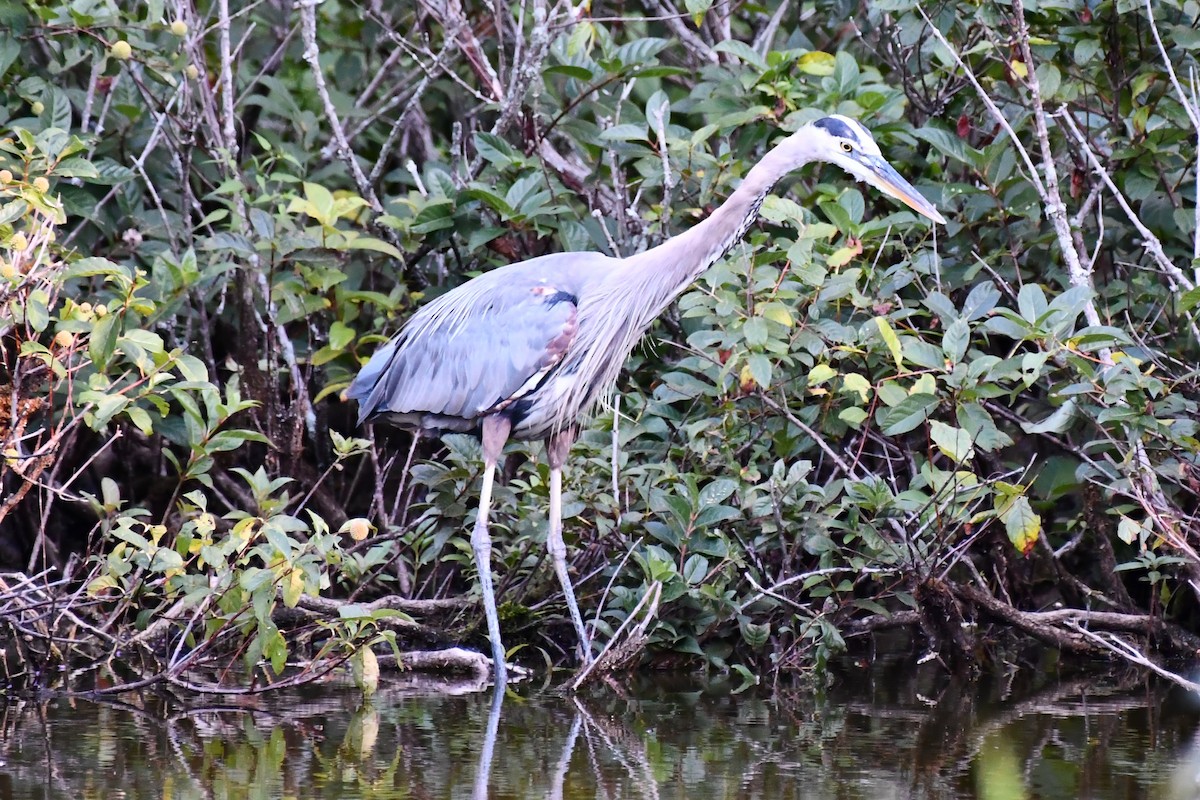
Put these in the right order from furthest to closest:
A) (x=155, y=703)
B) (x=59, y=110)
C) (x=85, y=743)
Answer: (x=59, y=110)
(x=155, y=703)
(x=85, y=743)

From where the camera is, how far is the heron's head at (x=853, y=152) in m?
4.96

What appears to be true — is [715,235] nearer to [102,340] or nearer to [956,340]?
[956,340]

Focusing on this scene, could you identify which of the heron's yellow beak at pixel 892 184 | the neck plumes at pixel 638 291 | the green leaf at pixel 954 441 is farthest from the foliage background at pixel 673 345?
the heron's yellow beak at pixel 892 184

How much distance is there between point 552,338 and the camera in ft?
17.0

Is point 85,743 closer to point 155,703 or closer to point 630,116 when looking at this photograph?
point 155,703

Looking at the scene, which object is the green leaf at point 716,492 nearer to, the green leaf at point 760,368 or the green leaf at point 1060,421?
the green leaf at point 760,368

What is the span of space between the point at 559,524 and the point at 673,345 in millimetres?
817

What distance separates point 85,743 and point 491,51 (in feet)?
13.8

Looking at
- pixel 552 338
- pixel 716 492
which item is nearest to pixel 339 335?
pixel 552 338

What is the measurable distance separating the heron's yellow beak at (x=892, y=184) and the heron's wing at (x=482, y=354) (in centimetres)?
109

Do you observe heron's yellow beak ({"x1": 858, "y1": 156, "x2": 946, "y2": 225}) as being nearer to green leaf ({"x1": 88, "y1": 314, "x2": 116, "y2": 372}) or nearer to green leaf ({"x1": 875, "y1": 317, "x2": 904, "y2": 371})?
green leaf ({"x1": 875, "y1": 317, "x2": 904, "y2": 371})

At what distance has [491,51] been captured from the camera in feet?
23.5

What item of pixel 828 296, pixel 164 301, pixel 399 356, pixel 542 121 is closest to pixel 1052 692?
pixel 828 296

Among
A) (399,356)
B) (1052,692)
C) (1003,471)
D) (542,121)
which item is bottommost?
(1052,692)
